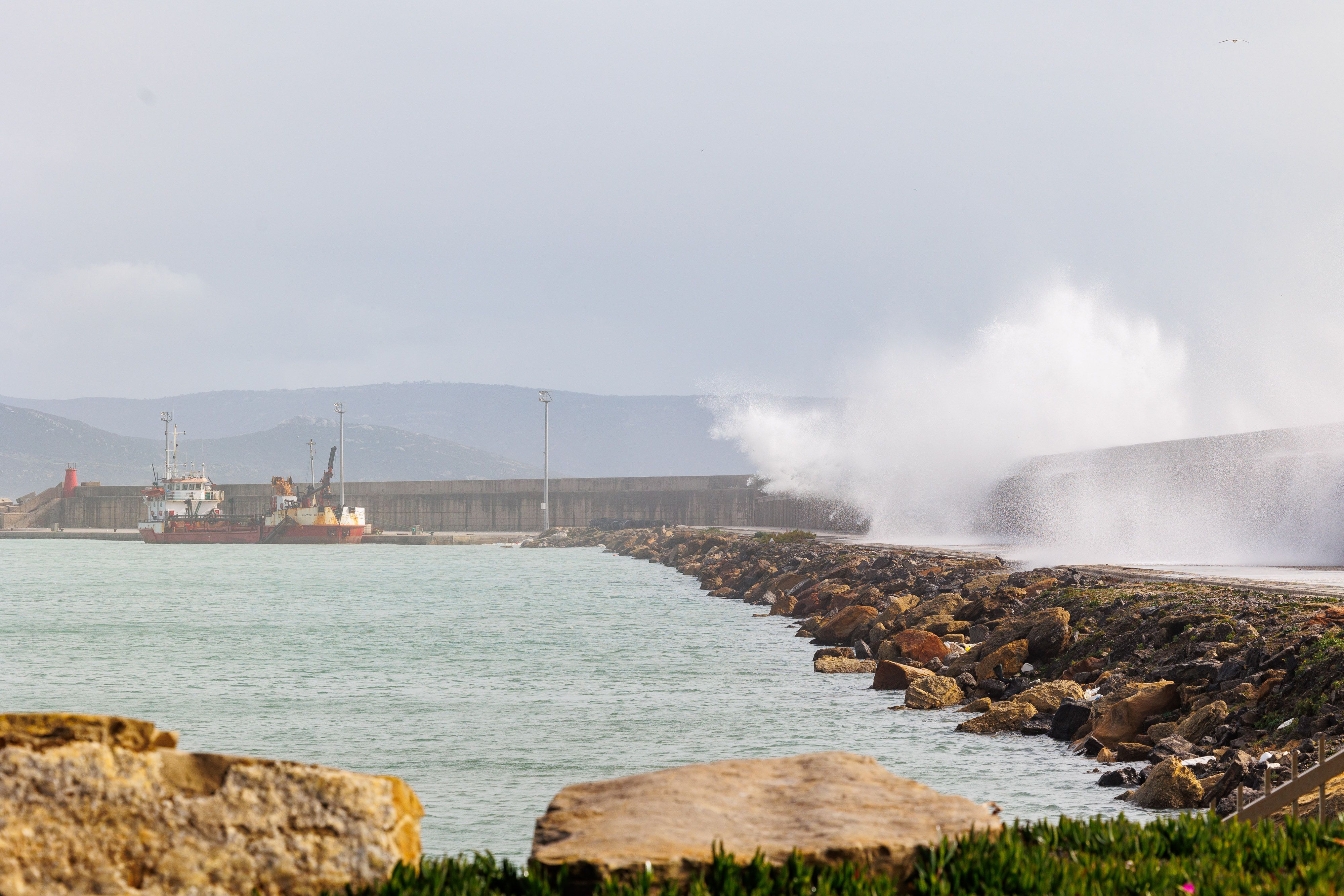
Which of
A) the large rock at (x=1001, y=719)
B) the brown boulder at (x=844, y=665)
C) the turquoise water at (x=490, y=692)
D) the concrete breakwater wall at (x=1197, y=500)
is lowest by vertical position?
the turquoise water at (x=490, y=692)

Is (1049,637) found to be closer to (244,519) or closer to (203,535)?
(203,535)

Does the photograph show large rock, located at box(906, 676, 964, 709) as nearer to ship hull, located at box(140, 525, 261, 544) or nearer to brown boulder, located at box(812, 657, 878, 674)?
brown boulder, located at box(812, 657, 878, 674)

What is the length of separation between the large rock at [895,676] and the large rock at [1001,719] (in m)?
3.63

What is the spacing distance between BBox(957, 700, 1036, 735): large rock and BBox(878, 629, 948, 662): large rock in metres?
4.97

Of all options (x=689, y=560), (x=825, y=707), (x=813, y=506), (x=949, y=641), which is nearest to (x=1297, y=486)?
(x=949, y=641)

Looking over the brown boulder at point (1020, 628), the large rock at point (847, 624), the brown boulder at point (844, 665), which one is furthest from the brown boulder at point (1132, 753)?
the large rock at point (847, 624)

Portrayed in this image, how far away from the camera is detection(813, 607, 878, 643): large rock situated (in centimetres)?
2544

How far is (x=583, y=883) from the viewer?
492 centimetres

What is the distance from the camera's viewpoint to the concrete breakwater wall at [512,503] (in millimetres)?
96312

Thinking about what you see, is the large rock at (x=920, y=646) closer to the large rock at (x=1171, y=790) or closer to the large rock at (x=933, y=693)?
the large rock at (x=933, y=693)

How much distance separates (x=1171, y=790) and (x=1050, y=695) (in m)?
5.18

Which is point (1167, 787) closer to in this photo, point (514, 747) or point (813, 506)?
point (514, 747)

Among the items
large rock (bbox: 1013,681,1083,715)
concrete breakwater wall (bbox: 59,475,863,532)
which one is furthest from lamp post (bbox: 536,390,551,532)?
large rock (bbox: 1013,681,1083,715)

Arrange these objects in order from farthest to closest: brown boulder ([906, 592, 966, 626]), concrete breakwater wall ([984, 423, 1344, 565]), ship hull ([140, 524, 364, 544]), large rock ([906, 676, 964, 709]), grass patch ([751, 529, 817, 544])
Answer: ship hull ([140, 524, 364, 544]) < grass patch ([751, 529, 817, 544]) < concrete breakwater wall ([984, 423, 1344, 565]) < brown boulder ([906, 592, 966, 626]) < large rock ([906, 676, 964, 709])
